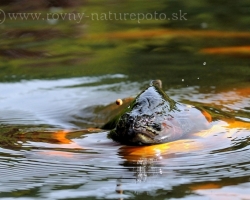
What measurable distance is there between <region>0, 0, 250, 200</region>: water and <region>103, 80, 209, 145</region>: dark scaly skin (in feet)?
0.18

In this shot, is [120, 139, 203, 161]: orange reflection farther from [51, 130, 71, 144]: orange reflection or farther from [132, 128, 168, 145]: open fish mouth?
[51, 130, 71, 144]: orange reflection

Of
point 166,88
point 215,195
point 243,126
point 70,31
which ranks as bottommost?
point 215,195

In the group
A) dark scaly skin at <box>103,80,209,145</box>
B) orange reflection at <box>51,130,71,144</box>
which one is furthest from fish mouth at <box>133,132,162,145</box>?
orange reflection at <box>51,130,71,144</box>

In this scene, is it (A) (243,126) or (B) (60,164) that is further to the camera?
(A) (243,126)

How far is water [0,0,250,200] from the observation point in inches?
103

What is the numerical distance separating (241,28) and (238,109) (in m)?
2.82

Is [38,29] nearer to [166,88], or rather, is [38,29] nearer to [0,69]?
[0,69]

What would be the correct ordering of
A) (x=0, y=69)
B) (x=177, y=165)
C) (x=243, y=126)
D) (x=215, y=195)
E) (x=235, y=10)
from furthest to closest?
(x=235, y=10) < (x=0, y=69) < (x=243, y=126) < (x=177, y=165) < (x=215, y=195)

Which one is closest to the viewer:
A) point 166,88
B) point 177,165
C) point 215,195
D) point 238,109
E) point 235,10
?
point 215,195

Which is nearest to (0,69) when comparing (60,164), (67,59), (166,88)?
(67,59)

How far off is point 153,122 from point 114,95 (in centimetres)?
153

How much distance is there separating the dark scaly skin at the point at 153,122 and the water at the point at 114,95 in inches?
2.1

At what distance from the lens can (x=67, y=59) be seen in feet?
18.2

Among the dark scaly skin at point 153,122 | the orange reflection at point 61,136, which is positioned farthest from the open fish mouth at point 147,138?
the orange reflection at point 61,136
